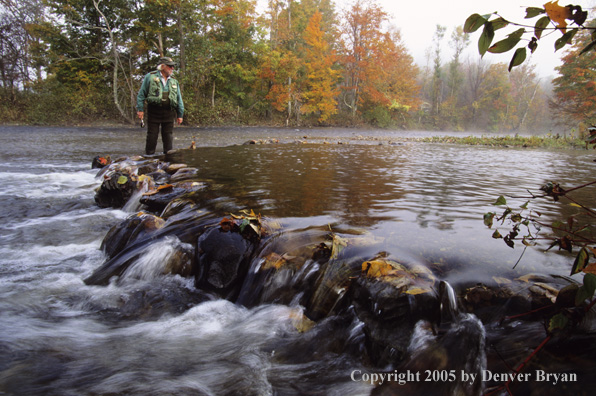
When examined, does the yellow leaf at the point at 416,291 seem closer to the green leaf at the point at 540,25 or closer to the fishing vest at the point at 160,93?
the green leaf at the point at 540,25

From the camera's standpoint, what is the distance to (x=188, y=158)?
8461mm

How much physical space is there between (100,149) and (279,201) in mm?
9536

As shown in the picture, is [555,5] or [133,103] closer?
[555,5]

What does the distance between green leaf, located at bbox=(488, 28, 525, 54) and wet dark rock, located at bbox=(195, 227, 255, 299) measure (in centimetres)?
257

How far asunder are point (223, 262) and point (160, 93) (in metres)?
5.96

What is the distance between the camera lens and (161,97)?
7.54 meters

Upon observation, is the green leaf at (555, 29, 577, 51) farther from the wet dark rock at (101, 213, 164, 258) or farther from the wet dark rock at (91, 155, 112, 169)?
the wet dark rock at (91, 155, 112, 169)

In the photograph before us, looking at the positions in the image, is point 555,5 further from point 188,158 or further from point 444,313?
point 188,158

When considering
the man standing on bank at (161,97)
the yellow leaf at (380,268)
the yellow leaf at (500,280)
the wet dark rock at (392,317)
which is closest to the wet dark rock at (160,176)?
the man standing on bank at (161,97)

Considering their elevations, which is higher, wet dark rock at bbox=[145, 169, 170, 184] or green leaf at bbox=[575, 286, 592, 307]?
green leaf at bbox=[575, 286, 592, 307]

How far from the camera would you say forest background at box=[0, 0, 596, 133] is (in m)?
21.9

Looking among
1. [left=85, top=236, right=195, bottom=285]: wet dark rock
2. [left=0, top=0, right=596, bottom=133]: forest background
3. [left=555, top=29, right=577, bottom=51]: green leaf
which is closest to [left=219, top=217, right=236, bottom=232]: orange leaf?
[left=85, top=236, right=195, bottom=285]: wet dark rock

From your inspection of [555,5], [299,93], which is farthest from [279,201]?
[299,93]

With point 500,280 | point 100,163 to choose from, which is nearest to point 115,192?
point 100,163
